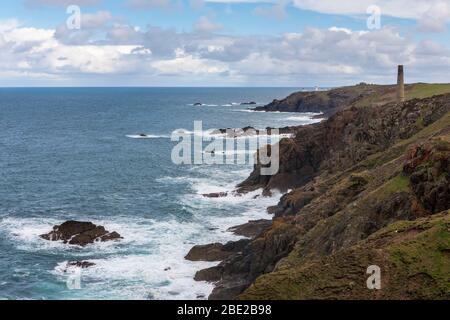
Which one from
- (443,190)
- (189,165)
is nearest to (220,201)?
(189,165)

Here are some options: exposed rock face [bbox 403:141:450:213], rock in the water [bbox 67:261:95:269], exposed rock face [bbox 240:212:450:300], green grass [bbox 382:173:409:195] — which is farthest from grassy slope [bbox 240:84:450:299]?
rock in the water [bbox 67:261:95:269]

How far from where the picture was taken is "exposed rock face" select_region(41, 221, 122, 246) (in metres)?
48.5

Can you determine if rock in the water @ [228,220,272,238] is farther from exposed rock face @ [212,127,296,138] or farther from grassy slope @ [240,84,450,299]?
exposed rock face @ [212,127,296,138]

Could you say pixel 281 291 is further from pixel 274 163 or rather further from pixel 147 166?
pixel 147 166

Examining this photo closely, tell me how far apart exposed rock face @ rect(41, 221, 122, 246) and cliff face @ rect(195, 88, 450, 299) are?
14.5m

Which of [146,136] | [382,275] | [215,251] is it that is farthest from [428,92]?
[382,275]

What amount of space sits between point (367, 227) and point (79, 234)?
2950cm

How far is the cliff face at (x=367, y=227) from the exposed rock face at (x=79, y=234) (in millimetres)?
14483

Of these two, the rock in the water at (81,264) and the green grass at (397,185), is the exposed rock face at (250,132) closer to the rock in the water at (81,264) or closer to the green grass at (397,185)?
A: the rock in the water at (81,264)

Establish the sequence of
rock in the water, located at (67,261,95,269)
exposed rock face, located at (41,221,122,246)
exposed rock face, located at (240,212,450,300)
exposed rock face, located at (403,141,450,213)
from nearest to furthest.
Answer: exposed rock face, located at (240,212,450,300) → exposed rock face, located at (403,141,450,213) → rock in the water, located at (67,261,95,269) → exposed rock face, located at (41,221,122,246)

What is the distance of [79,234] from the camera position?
49.3 m

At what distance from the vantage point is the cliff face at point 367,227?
1839 centimetres

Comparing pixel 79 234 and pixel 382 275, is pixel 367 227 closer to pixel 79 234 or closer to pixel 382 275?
pixel 382 275

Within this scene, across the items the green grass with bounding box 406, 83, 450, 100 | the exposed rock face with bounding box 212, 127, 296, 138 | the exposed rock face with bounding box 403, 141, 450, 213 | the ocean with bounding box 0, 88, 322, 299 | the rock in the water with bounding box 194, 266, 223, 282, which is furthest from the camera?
the exposed rock face with bounding box 212, 127, 296, 138
